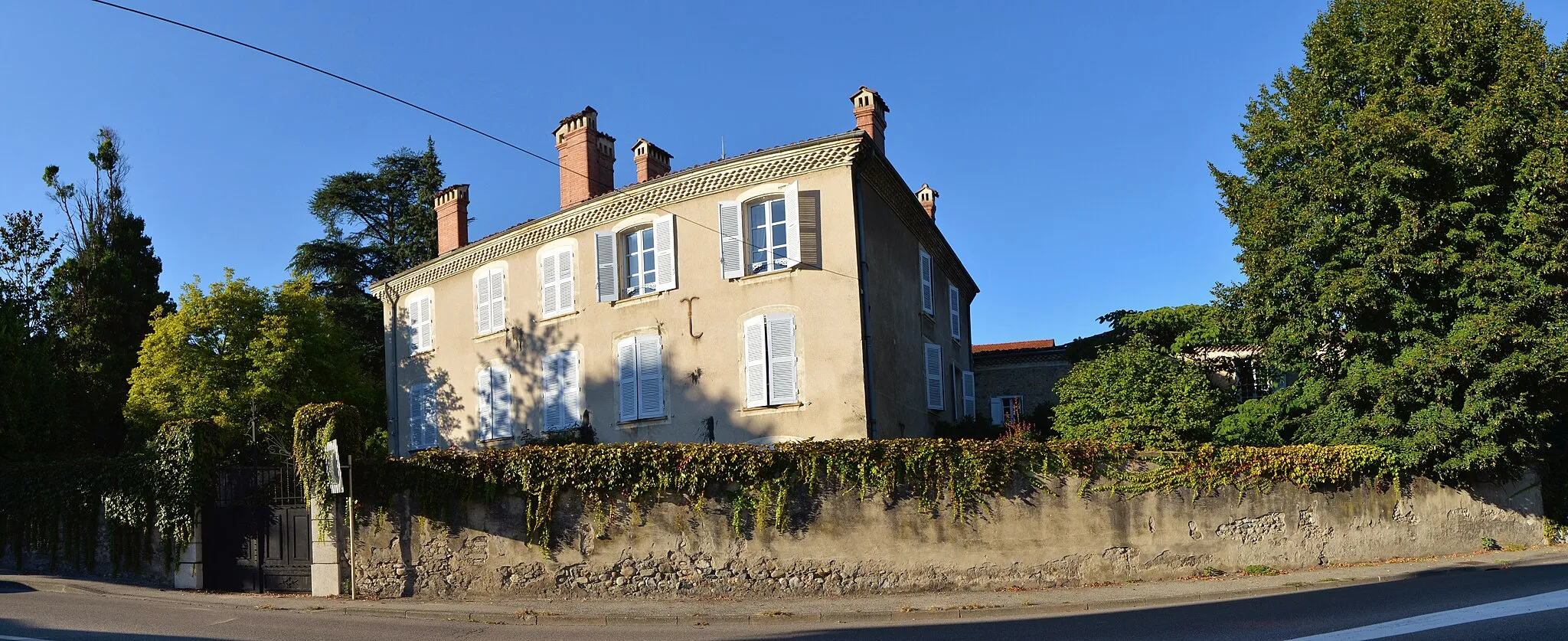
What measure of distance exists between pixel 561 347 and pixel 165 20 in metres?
11.7

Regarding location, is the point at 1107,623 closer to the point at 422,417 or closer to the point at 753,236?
the point at 753,236

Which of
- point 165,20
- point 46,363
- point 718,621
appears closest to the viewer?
point 165,20

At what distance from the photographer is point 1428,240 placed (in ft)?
52.4

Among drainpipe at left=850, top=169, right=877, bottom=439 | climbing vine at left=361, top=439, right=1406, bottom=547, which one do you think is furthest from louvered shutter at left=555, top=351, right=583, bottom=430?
climbing vine at left=361, top=439, right=1406, bottom=547

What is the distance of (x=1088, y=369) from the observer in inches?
730

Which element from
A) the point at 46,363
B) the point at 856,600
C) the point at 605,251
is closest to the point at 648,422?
the point at 605,251

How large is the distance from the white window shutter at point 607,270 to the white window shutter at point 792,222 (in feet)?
12.8

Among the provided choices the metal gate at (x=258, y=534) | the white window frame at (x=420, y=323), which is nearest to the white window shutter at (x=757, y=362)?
the metal gate at (x=258, y=534)

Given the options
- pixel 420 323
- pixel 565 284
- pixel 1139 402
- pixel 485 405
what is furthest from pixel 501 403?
pixel 1139 402

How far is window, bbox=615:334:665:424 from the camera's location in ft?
62.9

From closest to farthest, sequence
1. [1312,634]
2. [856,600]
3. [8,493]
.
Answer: [1312,634] → [856,600] → [8,493]

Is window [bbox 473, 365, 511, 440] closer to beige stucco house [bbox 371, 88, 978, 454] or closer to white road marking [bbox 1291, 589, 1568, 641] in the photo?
beige stucco house [bbox 371, 88, 978, 454]

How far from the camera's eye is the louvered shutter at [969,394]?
2542 centimetres

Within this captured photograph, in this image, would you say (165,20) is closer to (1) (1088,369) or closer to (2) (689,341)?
(2) (689,341)
